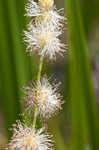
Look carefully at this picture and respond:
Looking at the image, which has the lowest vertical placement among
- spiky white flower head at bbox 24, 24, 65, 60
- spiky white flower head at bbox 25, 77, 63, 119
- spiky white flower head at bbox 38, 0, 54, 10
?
spiky white flower head at bbox 25, 77, 63, 119

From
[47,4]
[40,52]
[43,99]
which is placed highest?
[47,4]

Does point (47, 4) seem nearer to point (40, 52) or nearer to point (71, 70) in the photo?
point (40, 52)

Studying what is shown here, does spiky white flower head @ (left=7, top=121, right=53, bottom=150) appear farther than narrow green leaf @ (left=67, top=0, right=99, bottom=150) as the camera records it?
No

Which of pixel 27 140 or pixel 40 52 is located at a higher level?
pixel 40 52

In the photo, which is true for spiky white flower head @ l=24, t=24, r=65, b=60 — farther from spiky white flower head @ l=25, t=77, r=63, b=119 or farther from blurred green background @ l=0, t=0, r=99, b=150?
blurred green background @ l=0, t=0, r=99, b=150

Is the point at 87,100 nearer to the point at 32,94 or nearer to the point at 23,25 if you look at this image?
the point at 23,25

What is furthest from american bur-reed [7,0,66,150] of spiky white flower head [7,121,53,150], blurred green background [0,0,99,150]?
blurred green background [0,0,99,150]

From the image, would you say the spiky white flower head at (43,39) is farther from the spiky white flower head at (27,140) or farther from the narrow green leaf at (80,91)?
the narrow green leaf at (80,91)

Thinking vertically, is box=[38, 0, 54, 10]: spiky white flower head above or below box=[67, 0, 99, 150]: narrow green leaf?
above

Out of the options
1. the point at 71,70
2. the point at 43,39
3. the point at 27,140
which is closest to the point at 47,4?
the point at 43,39

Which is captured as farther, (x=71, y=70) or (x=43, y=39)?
(x=71, y=70)

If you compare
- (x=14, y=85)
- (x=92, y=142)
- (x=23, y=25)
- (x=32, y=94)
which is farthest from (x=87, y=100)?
(x=32, y=94)
